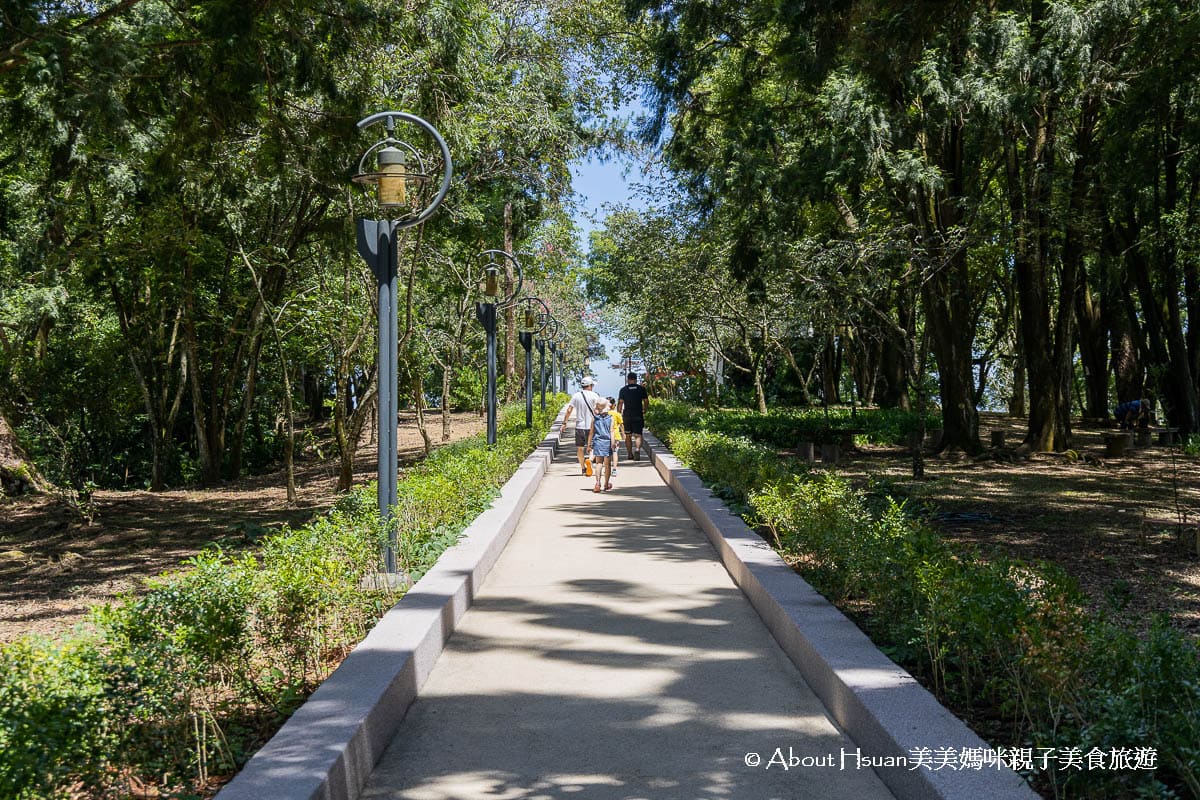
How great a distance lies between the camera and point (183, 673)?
4109 millimetres

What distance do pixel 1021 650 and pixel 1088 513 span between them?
878 cm

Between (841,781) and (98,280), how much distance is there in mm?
18119

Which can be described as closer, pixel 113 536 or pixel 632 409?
pixel 113 536

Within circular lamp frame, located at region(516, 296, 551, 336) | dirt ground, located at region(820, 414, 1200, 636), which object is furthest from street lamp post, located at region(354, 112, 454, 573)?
circular lamp frame, located at region(516, 296, 551, 336)

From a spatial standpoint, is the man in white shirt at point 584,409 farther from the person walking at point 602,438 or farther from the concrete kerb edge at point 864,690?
the concrete kerb edge at point 864,690

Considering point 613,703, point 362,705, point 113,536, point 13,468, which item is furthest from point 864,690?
point 13,468

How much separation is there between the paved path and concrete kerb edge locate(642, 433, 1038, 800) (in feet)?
0.40

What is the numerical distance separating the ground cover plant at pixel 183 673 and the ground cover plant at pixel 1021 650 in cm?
309

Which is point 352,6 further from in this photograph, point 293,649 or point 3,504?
point 3,504

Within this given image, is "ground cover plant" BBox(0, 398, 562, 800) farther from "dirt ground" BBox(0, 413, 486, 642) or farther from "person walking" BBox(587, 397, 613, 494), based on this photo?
"person walking" BBox(587, 397, 613, 494)

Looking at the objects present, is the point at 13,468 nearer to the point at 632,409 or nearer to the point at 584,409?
the point at 584,409

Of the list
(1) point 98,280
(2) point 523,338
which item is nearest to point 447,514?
(1) point 98,280

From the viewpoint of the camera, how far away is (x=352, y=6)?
30.4 feet

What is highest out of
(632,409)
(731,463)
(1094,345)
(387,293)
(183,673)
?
(1094,345)
